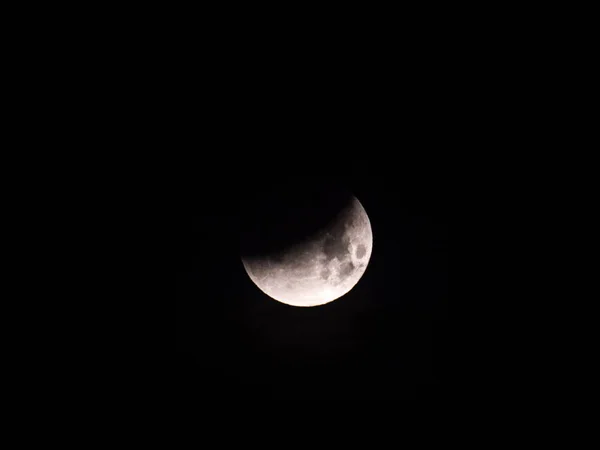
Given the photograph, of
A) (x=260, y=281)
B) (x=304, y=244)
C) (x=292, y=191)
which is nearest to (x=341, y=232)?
(x=304, y=244)

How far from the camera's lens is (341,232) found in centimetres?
280

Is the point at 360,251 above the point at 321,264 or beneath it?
above

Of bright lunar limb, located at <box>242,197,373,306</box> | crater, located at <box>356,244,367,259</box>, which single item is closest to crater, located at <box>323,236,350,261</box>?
bright lunar limb, located at <box>242,197,373,306</box>

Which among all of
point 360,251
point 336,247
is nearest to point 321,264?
point 336,247

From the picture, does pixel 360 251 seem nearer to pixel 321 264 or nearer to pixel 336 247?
pixel 336 247

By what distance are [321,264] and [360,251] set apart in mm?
338

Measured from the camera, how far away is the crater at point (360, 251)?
2.90 metres

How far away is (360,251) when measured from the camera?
9.59ft

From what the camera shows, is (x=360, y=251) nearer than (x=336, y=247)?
No

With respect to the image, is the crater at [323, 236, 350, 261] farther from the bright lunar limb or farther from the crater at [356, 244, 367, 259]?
the crater at [356, 244, 367, 259]

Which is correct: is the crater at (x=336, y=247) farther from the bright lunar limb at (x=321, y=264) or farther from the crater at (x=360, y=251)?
the crater at (x=360, y=251)

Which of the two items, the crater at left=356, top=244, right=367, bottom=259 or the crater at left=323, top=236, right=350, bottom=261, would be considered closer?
the crater at left=323, top=236, right=350, bottom=261

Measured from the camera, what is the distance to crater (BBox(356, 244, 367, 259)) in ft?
9.52

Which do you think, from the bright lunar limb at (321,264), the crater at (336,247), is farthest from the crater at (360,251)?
the crater at (336,247)
